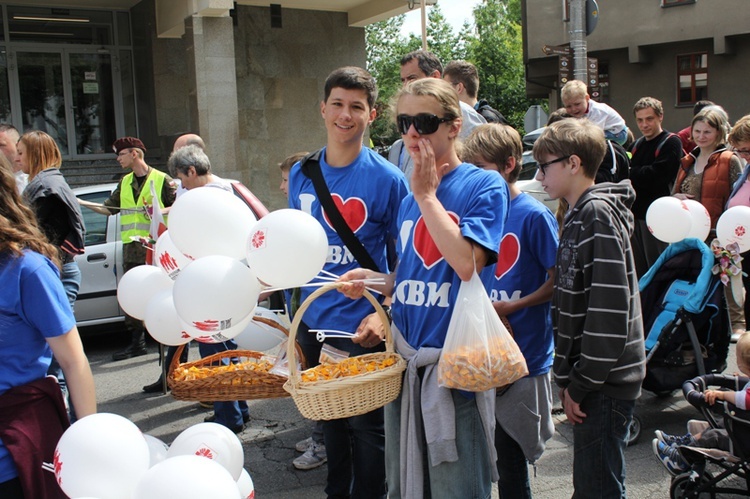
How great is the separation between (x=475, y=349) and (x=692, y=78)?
27.0 meters

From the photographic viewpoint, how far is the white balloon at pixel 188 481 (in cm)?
184

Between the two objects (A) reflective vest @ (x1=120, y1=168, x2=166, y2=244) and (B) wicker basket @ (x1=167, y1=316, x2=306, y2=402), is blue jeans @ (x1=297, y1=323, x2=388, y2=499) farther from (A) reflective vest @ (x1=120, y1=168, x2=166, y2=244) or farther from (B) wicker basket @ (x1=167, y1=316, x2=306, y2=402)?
(A) reflective vest @ (x1=120, y1=168, x2=166, y2=244)

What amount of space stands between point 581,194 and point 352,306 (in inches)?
41.7

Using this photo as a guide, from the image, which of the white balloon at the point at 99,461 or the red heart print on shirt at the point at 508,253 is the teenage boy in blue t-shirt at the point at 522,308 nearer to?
the red heart print on shirt at the point at 508,253

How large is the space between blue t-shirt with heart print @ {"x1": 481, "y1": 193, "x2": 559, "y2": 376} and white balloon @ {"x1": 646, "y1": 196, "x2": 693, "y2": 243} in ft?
6.11

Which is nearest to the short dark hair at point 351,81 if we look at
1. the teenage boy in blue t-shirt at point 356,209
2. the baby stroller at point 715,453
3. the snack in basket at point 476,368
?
the teenage boy in blue t-shirt at point 356,209

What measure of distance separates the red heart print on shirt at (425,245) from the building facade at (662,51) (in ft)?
82.3

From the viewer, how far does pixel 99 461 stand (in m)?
2.06

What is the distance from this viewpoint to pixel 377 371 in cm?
258

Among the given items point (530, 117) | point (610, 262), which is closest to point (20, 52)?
point (530, 117)

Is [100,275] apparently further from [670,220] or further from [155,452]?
[155,452]

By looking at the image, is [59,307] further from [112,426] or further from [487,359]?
[487,359]

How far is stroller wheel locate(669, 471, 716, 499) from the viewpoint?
3680 mm

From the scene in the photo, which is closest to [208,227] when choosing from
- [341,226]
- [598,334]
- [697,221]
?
[341,226]
